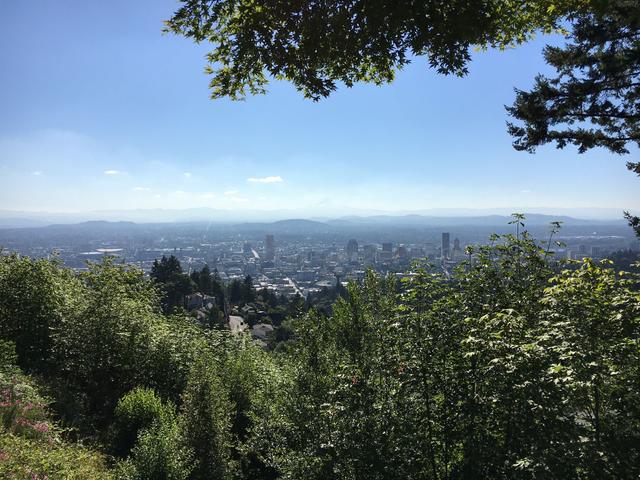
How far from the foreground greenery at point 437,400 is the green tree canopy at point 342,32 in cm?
223

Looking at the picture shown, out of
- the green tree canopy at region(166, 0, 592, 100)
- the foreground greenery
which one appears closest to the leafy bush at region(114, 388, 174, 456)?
the foreground greenery

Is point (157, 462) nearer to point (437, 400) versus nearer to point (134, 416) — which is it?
point (134, 416)

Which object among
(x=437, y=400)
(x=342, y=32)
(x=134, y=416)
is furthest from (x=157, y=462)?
(x=342, y=32)

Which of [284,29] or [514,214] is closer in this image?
[284,29]

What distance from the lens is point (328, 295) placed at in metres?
68.7

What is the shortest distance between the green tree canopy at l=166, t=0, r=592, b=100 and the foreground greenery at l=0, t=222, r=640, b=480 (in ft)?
7.33

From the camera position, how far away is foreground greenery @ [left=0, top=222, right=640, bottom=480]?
299cm

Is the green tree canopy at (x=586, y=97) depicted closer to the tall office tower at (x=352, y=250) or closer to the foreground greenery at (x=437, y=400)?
the foreground greenery at (x=437, y=400)

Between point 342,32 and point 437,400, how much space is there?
11.2 ft

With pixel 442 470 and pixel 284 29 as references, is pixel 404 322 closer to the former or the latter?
pixel 442 470

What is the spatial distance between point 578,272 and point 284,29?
3.51 metres

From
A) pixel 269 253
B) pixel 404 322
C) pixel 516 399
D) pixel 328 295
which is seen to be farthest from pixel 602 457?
pixel 269 253

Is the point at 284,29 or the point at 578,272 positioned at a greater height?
the point at 284,29

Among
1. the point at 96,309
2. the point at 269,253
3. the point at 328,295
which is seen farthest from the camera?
the point at 269,253
